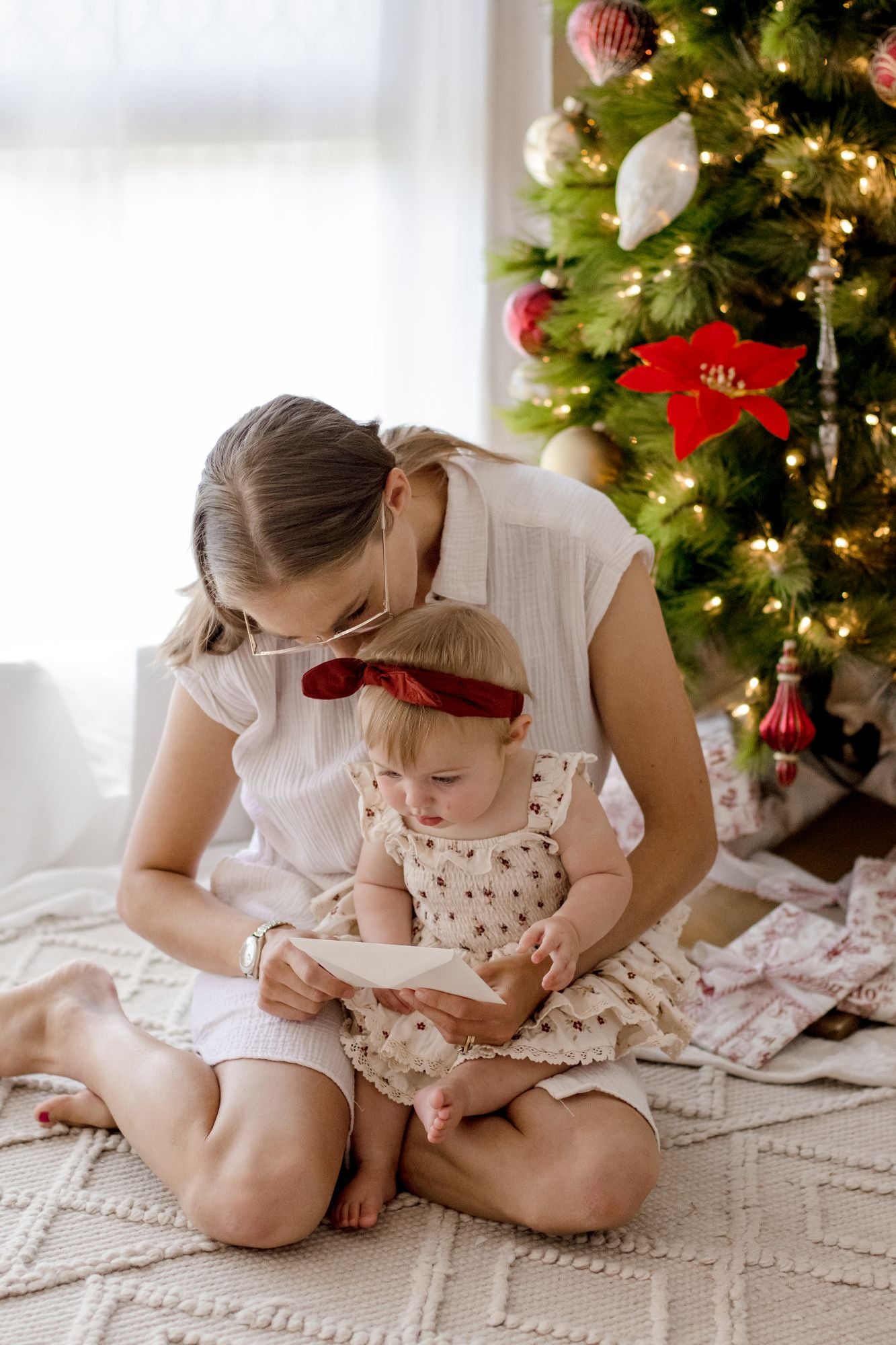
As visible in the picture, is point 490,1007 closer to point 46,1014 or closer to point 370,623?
point 370,623

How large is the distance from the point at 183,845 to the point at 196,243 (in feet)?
4.45

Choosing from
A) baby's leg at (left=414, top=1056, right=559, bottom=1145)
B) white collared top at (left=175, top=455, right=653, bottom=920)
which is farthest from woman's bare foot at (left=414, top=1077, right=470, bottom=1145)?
white collared top at (left=175, top=455, right=653, bottom=920)

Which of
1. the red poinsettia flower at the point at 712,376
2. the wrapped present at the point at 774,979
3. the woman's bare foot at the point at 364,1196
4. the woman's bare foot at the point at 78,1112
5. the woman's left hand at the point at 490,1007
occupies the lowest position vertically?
the wrapped present at the point at 774,979

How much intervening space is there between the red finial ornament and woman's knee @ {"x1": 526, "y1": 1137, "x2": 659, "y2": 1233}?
84 centimetres

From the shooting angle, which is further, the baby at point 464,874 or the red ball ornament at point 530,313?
the red ball ornament at point 530,313

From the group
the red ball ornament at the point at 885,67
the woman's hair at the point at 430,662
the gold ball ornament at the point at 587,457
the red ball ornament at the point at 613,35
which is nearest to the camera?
the woman's hair at the point at 430,662

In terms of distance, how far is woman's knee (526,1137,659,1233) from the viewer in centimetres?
130

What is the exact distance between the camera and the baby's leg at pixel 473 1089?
1.26 m

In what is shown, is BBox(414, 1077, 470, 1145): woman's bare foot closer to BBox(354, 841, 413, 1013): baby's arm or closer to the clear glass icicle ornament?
BBox(354, 841, 413, 1013): baby's arm

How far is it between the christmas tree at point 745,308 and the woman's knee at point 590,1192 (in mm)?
864

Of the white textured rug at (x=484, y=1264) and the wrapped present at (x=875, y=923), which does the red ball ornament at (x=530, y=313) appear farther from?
the white textured rug at (x=484, y=1264)

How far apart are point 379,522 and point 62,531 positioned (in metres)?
1.33

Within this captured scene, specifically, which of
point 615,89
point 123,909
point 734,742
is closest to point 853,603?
point 734,742

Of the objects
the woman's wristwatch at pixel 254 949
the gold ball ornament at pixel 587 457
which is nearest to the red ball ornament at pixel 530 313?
the gold ball ornament at pixel 587 457
